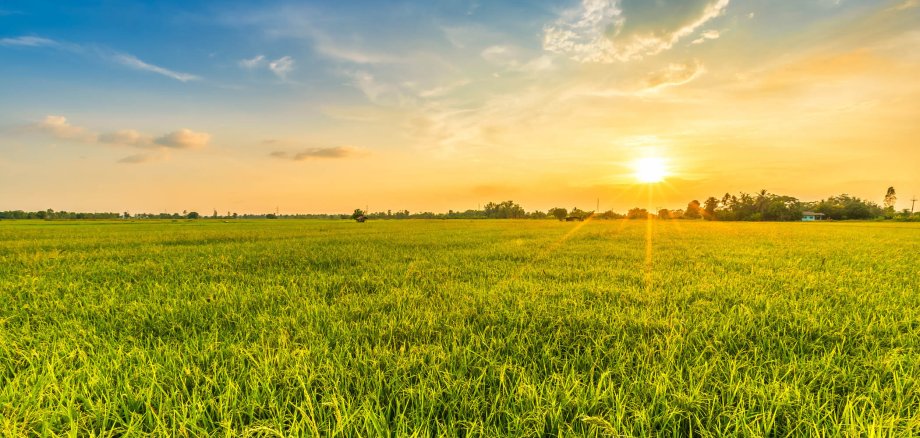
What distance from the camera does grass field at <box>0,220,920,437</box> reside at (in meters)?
1.73

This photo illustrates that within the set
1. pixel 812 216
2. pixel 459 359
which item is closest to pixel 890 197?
pixel 812 216

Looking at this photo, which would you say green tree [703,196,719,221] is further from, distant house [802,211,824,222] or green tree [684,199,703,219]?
distant house [802,211,824,222]

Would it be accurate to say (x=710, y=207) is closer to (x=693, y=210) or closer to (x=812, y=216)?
(x=693, y=210)

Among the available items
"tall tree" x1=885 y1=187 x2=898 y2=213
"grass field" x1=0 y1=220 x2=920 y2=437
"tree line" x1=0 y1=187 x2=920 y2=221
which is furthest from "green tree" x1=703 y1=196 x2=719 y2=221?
"grass field" x1=0 y1=220 x2=920 y2=437

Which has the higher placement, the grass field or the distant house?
the distant house

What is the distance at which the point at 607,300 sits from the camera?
4266mm

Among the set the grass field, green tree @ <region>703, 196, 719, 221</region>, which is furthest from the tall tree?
the grass field

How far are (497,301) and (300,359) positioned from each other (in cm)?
231

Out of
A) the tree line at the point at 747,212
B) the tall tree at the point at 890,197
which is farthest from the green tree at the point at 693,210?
the tall tree at the point at 890,197

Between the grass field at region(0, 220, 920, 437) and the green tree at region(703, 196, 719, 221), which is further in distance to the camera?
the green tree at region(703, 196, 719, 221)

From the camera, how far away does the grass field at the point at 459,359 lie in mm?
1733

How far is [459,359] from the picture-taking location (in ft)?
7.98

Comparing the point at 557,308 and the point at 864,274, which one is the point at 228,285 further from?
the point at 864,274

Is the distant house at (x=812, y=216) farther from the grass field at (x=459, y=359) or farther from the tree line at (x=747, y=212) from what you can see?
Result: the grass field at (x=459, y=359)
